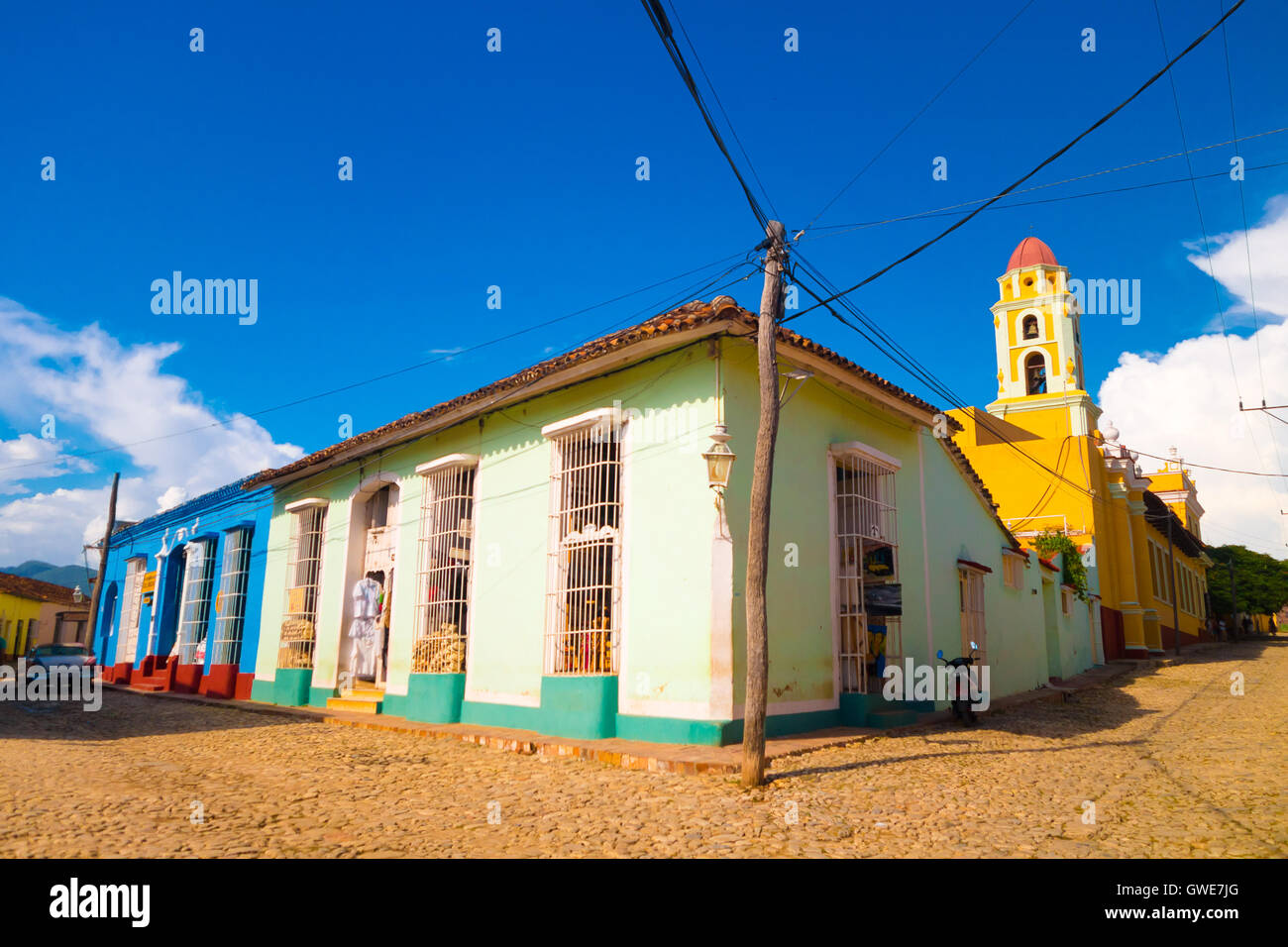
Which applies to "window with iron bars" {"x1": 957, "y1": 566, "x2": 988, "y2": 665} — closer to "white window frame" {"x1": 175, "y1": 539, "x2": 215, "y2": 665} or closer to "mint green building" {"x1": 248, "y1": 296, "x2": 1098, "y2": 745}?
"mint green building" {"x1": 248, "y1": 296, "x2": 1098, "y2": 745}

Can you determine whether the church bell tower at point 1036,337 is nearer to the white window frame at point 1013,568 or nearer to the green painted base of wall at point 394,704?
the white window frame at point 1013,568

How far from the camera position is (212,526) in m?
17.8

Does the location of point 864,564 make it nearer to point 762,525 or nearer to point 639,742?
point 639,742

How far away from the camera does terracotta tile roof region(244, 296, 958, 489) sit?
7.89 meters

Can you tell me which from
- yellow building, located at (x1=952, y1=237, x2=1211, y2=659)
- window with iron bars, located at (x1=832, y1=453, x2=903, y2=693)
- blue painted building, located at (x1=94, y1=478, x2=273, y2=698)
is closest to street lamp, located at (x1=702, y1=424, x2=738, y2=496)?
window with iron bars, located at (x1=832, y1=453, x2=903, y2=693)

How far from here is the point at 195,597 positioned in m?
18.0

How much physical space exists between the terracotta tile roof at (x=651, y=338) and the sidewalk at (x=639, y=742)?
390 centimetres

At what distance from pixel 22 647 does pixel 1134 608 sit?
4093 centimetres

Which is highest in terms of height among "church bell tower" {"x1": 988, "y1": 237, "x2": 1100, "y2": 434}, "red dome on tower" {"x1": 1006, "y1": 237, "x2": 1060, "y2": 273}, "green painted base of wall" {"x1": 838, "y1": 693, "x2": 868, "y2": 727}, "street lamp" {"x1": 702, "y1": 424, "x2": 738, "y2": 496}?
"red dome on tower" {"x1": 1006, "y1": 237, "x2": 1060, "y2": 273}

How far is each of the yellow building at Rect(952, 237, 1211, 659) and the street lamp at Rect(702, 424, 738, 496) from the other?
→ 15.8 m

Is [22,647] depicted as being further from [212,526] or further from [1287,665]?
[1287,665]

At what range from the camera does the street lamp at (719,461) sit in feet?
24.0
